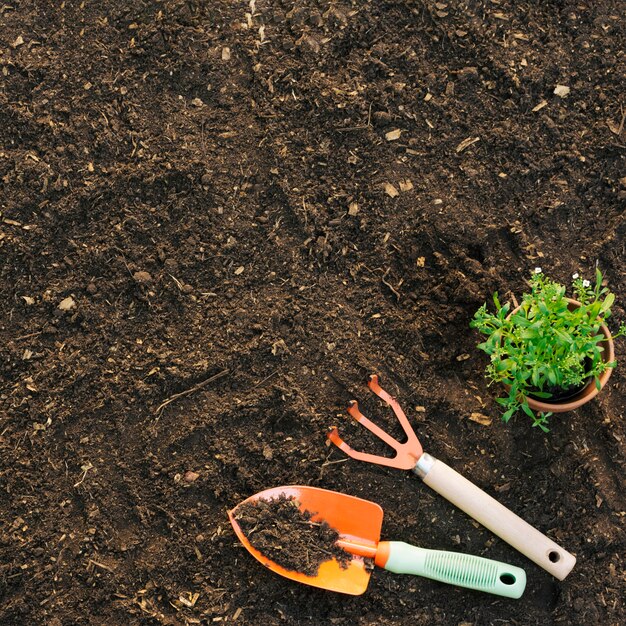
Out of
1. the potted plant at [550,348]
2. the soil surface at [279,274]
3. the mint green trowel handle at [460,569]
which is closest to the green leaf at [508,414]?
the potted plant at [550,348]

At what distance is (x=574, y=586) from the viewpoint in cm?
242

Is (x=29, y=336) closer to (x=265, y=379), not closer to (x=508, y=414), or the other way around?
(x=265, y=379)

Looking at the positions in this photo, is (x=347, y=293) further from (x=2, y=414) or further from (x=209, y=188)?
(x=2, y=414)

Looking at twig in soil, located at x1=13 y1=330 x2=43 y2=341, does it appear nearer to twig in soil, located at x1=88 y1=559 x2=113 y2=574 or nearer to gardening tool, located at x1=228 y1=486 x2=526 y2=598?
twig in soil, located at x1=88 y1=559 x2=113 y2=574

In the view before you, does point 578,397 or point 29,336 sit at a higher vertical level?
point 578,397

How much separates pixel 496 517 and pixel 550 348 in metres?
0.63

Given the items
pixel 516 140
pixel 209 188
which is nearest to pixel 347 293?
pixel 209 188

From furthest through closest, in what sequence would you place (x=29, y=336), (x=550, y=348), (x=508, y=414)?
(x=29, y=336)
(x=508, y=414)
(x=550, y=348)

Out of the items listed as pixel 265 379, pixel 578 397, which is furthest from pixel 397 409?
pixel 578 397

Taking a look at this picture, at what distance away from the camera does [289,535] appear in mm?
2379

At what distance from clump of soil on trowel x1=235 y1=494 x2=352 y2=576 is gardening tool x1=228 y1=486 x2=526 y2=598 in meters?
0.01

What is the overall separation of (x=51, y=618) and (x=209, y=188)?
5.08ft

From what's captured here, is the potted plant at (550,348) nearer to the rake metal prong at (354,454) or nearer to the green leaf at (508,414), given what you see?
the green leaf at (508,414)

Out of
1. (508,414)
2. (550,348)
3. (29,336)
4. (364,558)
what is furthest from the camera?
(29,336)
